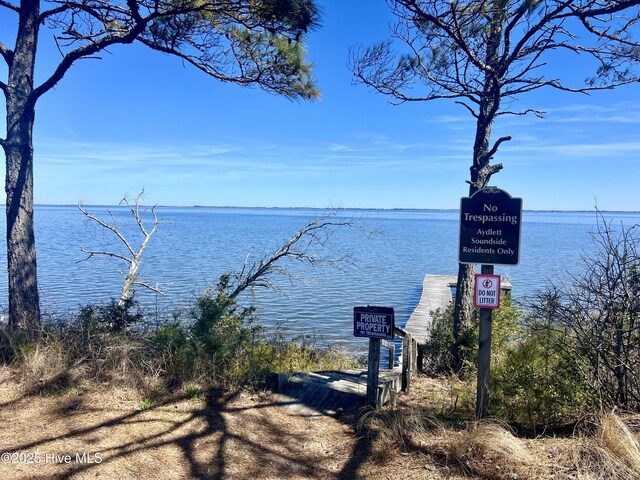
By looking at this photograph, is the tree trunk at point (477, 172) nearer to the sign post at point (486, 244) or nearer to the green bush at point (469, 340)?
the green bush at point (469, 340)

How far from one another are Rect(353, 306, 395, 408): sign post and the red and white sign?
1.07 meters

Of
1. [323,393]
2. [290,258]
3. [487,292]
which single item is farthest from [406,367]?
[290,258]

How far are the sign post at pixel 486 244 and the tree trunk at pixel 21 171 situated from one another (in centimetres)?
594

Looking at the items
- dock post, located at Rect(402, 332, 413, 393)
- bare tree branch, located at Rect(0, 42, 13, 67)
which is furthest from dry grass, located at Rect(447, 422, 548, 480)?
bare tree branch, located at Rect(0, 42, 13, 67)

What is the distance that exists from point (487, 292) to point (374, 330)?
1388mm

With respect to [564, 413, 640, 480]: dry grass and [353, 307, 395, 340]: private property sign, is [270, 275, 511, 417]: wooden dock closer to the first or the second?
[353, 307, 395, 340]: private property sign

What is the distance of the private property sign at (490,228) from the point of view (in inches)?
178

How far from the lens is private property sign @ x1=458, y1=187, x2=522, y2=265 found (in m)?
4.52

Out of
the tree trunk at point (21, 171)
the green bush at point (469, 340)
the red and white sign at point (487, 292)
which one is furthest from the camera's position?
the green bush at point (469, 340)

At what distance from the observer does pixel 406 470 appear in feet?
12.7

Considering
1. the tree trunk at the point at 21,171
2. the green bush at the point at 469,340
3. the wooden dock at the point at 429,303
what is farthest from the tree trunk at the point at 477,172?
the tree trunk at the point at 21,171

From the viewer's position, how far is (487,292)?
179 inches

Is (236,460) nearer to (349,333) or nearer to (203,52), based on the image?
(203,52)

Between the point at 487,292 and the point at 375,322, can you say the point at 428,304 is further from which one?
the point at 487,292
